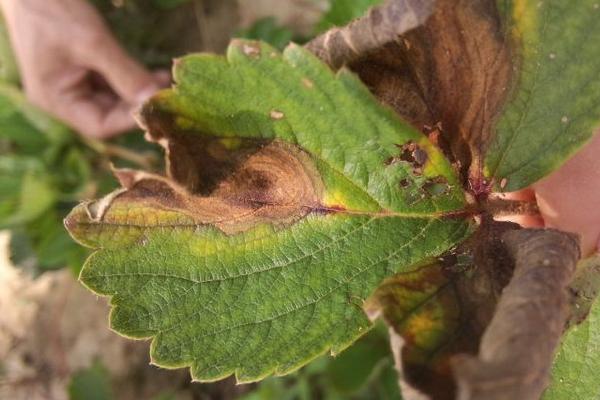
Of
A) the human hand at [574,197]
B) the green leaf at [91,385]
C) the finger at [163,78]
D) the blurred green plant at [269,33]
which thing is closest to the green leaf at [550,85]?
the human hand at [574,197]

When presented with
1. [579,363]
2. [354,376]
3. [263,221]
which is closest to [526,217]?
[579,363]

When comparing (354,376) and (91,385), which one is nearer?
(354,376)

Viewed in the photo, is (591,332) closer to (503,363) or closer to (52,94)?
(503,363)

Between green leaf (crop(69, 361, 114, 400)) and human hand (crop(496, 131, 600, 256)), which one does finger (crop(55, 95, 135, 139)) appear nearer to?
green leaf (crop(69, 361, 114, 400))

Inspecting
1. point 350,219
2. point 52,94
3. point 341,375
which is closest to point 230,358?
point 350,219

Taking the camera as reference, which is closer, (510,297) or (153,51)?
(510,297)

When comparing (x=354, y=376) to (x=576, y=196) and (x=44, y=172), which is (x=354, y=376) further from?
(x=44, y=172)
